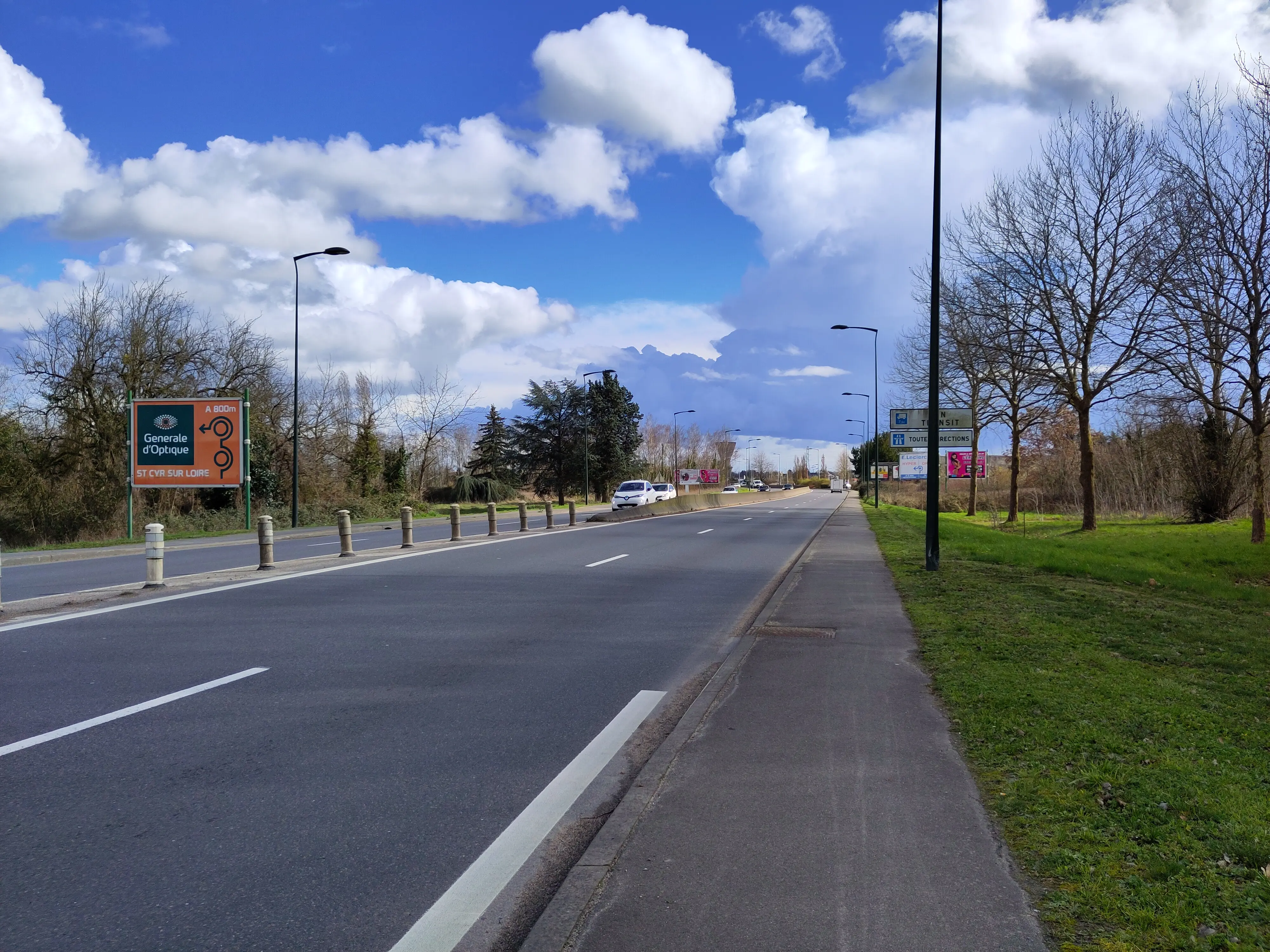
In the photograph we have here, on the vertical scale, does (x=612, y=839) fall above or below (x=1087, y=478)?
below

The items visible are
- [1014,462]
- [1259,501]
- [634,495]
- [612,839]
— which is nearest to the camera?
[612,839]

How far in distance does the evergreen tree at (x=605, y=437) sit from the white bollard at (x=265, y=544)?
213ft

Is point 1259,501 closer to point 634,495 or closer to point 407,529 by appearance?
point 407,529

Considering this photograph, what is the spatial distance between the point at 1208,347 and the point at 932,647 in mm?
20823

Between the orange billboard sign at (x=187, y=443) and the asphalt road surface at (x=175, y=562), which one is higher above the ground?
the orange billboard sign at (x=187, y=443)

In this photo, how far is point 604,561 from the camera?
58.6ft

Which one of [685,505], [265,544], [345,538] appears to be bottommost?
[685,505]

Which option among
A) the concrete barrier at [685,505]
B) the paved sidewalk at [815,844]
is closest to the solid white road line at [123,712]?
the paved sidewalk at [815,844]

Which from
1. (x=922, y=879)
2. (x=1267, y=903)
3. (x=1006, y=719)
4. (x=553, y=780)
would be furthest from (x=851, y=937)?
(x=1006, y=719)

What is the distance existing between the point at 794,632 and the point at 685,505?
1479 inches

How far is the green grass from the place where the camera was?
3.37 meters

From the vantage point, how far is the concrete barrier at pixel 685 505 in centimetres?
3569

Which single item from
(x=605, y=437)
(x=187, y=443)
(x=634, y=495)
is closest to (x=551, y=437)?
(x=605, y=437)

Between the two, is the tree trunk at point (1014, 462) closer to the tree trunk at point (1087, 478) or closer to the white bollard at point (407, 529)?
the tree trunk at point (1087, 478)
